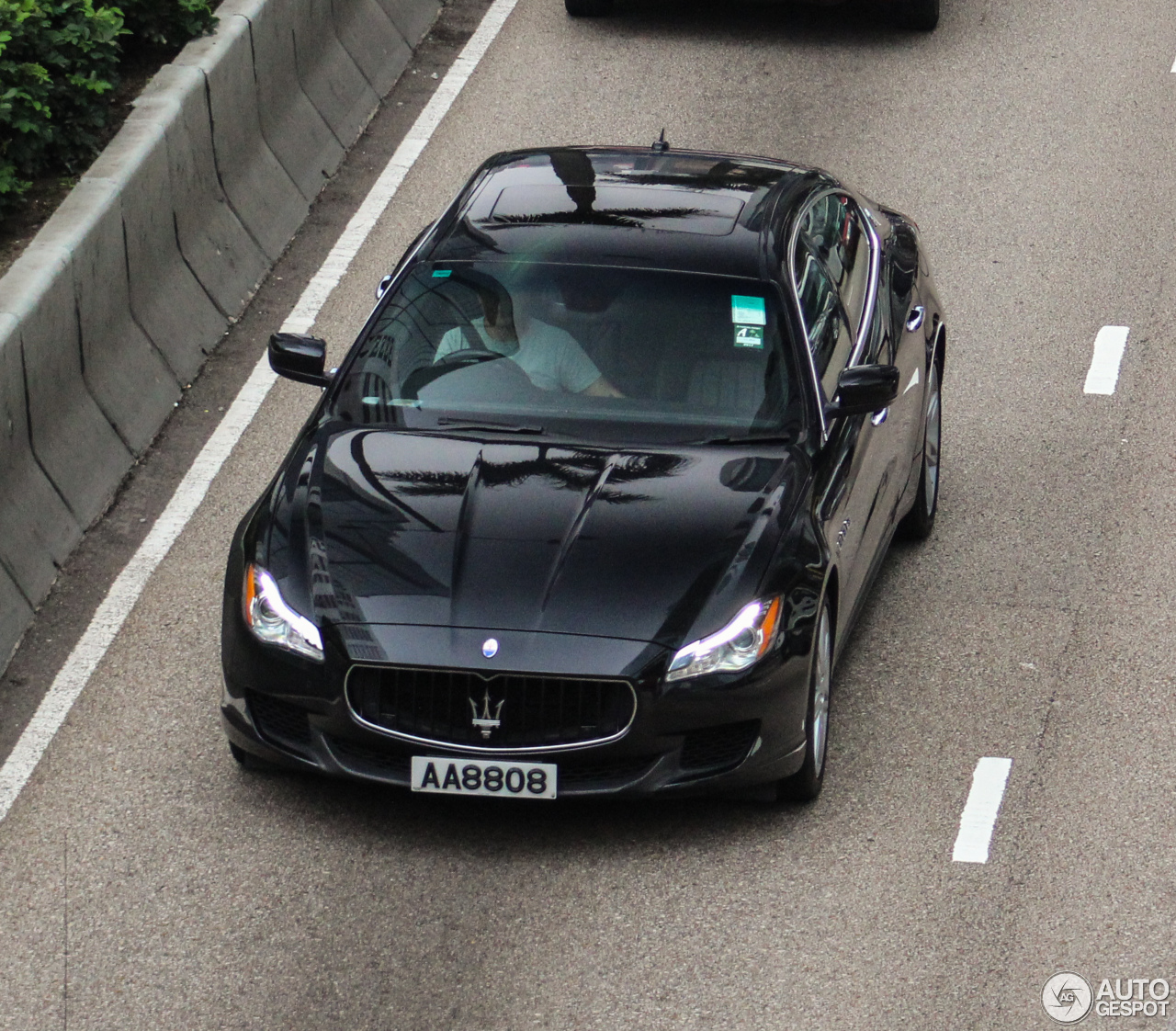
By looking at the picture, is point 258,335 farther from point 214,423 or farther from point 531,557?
point 531,557

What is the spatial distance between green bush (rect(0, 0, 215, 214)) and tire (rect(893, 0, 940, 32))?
628cm

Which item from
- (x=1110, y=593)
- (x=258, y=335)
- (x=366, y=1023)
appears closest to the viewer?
(x=366, y=1023)

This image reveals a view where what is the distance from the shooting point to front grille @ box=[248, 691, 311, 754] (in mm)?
7223

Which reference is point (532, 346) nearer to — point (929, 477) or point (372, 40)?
point (929, 477)

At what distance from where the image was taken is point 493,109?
1470 centimetres

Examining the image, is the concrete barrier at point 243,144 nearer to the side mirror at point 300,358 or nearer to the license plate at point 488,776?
the side mirror at point 300,358

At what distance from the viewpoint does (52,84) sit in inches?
445

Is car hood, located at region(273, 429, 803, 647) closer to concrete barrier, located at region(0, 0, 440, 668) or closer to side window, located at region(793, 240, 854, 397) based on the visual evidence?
side window, located at region(793, 240, 854, 397)

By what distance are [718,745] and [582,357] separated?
168cm

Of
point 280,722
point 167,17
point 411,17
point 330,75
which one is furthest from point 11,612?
point 411,17

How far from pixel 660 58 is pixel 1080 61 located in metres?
2.89

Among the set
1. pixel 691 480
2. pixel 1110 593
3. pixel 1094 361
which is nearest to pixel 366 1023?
pixel 691 480

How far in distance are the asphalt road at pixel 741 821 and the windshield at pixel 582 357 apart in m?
1.20

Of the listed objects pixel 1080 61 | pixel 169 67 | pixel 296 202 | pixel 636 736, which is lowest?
pixel 1080 61
